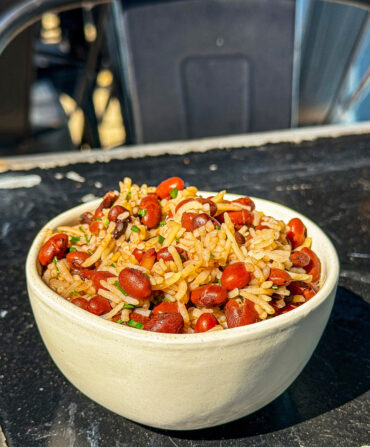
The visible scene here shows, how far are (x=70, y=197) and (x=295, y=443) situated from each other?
0.94m

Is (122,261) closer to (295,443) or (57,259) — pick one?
(57,259)

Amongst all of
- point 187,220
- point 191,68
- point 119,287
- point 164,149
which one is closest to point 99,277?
point 119,287

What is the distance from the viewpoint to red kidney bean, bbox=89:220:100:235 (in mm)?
760

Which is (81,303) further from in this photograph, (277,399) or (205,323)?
(277,399)

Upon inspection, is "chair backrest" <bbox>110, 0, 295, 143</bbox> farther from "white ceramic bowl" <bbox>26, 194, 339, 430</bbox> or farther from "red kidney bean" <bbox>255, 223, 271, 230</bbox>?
"white ceramic bowl" <bbox>26, 194, 339, 430</bbox>

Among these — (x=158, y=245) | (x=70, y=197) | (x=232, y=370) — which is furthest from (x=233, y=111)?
(x=232, y=370)

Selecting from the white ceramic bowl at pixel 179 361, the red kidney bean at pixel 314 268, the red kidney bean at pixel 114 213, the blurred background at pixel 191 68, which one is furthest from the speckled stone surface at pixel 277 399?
the blurred background at pixel 191 68

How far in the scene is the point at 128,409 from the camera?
0.62m

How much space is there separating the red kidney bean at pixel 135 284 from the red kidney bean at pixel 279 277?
0.17 metres

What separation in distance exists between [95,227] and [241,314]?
0.30m

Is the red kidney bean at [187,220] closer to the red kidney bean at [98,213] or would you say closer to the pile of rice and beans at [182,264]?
the pile of rice and beans at [182,264]

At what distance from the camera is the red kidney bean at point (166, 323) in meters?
0.58

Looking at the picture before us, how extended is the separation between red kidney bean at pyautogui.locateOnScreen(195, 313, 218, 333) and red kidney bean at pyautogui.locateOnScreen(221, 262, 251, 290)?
0.05 metres

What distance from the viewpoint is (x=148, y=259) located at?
66 centimetres
